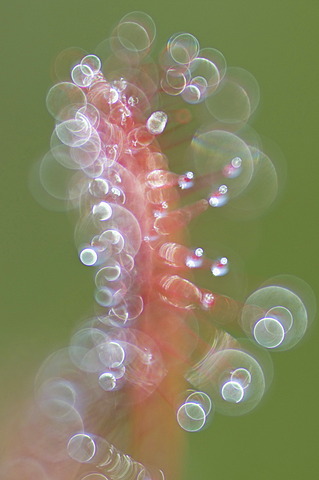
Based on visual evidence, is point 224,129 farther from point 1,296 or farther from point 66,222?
point 1,296

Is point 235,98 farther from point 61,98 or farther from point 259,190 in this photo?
point 61,98

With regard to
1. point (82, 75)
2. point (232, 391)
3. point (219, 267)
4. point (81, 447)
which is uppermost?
point (82, 75)

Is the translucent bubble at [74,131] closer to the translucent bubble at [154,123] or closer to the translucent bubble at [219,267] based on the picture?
the translucent bubble at [154,123]

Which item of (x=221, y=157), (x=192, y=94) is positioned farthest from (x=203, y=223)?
(x=192, y=94)

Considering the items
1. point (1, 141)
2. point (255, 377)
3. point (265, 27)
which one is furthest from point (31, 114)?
point (255, 377)

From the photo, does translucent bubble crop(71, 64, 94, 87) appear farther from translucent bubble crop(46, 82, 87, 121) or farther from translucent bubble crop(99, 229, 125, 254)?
translucent bubble crop(99, 229, 125, 254)

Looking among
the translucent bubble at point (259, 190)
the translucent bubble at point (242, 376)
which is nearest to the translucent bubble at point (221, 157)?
the translucent bubble at point (259, 190)
